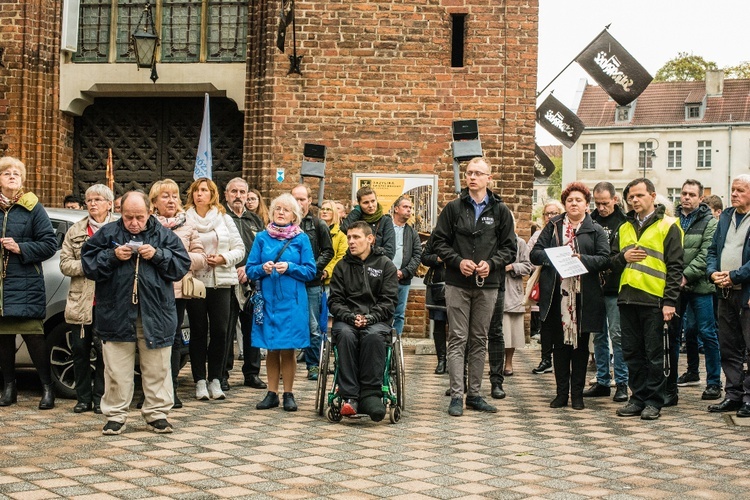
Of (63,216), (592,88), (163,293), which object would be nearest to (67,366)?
(63,216)

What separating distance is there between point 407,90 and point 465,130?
6.16 feet

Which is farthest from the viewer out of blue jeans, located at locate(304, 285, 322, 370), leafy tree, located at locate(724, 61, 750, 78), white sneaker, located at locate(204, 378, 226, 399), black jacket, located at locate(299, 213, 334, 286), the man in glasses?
leafy tree, located at locate(724, 61, 750, 78)

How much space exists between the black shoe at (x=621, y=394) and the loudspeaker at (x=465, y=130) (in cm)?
443

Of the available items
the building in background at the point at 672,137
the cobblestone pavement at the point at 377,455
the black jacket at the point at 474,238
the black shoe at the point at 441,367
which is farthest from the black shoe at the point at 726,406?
the building in background at the point at 672,137

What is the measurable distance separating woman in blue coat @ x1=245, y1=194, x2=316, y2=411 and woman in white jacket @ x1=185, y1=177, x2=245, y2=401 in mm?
491

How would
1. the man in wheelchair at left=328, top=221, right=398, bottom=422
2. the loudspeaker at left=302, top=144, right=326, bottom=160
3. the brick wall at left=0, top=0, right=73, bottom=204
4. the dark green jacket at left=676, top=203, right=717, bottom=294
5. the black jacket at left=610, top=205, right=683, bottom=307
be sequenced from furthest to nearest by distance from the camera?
the brick wall at left=0, top=0, right=73, bottom=204, the loudspeaker at left=302, top=144, right=326, bottom=160, the dark green jacket at left=676, top=203, right=717, bottom=294, the black jacket at left=610, top=205, right=683, bottom=307, the man in wheelchair at left=328, top=221, right=398, bottom=422

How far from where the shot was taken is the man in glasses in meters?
8.48

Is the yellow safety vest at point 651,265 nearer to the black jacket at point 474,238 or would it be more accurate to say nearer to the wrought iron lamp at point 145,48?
the black jacket at point 474,238

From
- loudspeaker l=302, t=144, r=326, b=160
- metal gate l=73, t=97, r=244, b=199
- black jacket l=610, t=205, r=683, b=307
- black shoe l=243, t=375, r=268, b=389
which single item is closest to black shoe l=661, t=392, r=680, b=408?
black jacket l=610, t=205, r=683, b=307

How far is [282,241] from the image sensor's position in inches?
336

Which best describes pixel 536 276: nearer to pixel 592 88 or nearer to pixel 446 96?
pixel 446 96

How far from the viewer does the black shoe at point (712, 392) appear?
9.50 metres

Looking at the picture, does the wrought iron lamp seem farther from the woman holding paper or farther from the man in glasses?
the woman holding paper

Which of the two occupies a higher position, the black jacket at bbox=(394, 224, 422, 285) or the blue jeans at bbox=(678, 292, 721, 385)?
the black jacket at bbox=(394, 224, 422, 285)
